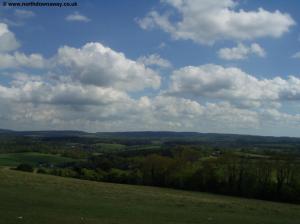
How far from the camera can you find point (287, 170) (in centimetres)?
7125

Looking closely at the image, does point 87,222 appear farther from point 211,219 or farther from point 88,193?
point 88,193

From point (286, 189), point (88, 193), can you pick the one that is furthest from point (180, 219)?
point (286, 189)

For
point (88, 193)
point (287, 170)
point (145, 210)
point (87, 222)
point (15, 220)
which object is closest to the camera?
point (15, 220)

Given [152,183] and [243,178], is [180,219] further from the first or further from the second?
[152,183]

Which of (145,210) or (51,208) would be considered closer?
(51,208)

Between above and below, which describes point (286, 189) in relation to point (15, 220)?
below

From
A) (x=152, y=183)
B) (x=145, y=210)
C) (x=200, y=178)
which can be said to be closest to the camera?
(x=145, y=210)

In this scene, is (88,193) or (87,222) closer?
(87,222)

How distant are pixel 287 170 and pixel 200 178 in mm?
15924

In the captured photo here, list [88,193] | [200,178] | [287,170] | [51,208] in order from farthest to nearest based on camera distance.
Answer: [200,178] < [287,170] < [88,193] < [51,208]

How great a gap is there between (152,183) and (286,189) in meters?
28.6

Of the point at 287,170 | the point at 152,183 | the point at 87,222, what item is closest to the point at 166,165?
the point at 152,183

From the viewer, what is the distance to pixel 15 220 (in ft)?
67.0

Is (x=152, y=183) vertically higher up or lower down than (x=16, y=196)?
lower down
